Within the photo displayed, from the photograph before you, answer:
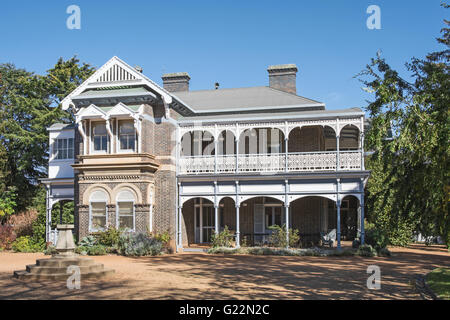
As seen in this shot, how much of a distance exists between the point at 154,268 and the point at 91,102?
34.2 feet

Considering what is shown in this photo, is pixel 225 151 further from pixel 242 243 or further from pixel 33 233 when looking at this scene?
pixel 33 233

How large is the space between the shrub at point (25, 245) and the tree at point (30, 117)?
1021cm

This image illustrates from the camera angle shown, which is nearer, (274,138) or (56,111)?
(274,138)

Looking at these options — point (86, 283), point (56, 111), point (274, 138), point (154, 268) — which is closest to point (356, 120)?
point (274, 138)

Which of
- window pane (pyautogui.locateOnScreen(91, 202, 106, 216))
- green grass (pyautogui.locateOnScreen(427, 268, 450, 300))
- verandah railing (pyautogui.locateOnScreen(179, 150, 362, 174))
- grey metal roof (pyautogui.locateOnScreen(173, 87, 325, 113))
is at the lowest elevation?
green grass (pyautogui.locateOnScreen(427, 268, 450, 300))

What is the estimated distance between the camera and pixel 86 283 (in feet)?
42.8

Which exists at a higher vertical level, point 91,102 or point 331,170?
point 91,102

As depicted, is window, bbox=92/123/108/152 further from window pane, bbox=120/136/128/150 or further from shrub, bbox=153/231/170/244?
shrub, bbox=153/231/170/244

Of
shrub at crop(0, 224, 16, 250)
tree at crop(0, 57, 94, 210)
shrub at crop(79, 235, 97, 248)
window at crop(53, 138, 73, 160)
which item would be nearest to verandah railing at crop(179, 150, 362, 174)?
shrub at crop(79, 235, 97, 248)

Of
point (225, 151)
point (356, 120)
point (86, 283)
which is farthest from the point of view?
point (225, 151)

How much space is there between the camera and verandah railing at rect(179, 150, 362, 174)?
892 inches

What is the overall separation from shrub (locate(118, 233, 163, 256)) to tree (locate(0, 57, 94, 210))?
1599 centimetres

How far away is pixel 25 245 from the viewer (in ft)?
82.3
